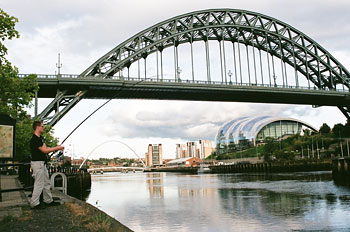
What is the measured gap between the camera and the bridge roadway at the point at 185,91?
3706 centimetres

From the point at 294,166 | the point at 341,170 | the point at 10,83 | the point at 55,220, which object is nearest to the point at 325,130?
the point at 294,166

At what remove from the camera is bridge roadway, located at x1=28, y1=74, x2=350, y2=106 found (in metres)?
37.1

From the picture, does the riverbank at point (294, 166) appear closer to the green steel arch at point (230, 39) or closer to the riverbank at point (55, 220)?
the green steel arch at point (230, 39)

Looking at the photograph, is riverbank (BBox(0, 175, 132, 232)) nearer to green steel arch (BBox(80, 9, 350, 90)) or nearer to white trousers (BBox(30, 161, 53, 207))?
white trousers (BBox(30, 161, 53, 207))

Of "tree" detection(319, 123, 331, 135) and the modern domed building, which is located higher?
the modern domed building

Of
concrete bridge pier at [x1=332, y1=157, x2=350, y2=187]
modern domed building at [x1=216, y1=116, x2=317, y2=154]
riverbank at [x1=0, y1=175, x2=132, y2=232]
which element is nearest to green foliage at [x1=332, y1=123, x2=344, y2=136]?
modern domed building at [x1=216, y1=116, x2=317, y2=154]

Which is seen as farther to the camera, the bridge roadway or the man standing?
the bridge roadway

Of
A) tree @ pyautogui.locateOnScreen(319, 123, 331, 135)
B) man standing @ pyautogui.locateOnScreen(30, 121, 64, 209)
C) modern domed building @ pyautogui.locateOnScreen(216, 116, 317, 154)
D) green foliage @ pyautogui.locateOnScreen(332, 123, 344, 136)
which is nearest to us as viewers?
man standing @ pyautogui.locateOnScreen(30, 121, 64, 209)

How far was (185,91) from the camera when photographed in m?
45.3

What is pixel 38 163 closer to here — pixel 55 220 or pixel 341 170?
pixel 55 220

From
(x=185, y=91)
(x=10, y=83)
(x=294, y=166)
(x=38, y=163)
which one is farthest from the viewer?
(x=294, y=166)

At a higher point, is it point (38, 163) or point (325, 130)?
point (325, 130)

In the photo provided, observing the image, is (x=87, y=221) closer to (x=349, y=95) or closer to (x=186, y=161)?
(x=349, y=95)

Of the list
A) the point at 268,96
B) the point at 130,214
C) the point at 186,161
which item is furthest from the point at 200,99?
the point at 186,161
